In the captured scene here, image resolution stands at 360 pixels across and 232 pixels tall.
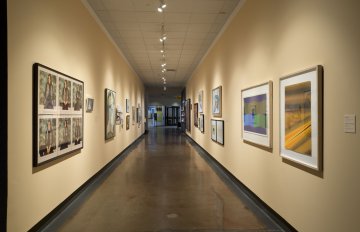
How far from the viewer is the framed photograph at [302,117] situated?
272cm

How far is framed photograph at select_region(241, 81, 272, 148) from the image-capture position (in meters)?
4.02

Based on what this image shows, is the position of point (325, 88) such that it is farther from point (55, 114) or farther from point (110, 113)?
point (110, 113)

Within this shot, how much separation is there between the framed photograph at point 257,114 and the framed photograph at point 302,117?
0.43m

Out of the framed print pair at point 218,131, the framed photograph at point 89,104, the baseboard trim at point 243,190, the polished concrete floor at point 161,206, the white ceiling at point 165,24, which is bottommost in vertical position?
the polished concrete floor at point 161,206

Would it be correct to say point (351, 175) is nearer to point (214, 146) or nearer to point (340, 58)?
point (340, 58)

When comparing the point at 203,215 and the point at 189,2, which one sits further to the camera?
the point at 189,2

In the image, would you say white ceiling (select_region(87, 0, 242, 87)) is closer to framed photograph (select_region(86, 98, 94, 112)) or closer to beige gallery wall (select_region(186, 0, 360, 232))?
beige gallery wall (select_region(186, 0, 360, 232))

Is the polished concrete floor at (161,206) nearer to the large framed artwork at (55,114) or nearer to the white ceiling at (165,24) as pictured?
the large framed artwork at (55,114)

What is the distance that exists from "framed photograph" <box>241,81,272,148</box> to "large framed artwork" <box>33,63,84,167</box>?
3159 millimetres

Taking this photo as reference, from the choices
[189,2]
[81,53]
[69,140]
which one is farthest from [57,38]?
[189,2]

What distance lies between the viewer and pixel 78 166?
16.4 ft

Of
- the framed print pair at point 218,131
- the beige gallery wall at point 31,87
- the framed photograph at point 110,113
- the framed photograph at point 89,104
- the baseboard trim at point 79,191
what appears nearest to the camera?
the beige gallery wall at point 31,87

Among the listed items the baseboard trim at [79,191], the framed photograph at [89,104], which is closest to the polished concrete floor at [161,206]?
the baseboard trim at [79,191]

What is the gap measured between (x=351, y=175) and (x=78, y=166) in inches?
173
